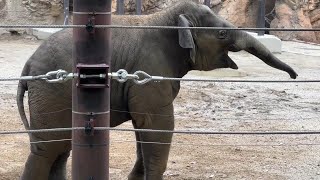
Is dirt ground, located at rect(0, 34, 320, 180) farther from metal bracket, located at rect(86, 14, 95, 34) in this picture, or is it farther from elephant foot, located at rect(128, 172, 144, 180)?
metal bracket, located at rect(86, 14, 95, 34)

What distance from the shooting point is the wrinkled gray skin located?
505 centimetres

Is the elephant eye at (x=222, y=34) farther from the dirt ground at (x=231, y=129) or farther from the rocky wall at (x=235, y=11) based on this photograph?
the rocky wall at (x=235, y=11)

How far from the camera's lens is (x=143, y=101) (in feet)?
16.9

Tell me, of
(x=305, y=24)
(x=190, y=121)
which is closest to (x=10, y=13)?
(x=305, y=24)

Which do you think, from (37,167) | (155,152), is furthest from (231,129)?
(37,167)

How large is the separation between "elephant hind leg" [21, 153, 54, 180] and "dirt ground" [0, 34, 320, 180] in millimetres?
838

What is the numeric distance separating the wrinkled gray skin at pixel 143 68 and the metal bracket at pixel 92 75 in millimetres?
2268

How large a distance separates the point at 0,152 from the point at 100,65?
4117mm

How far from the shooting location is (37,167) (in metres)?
5.11

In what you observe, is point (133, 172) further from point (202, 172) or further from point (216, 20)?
point (216, 20)

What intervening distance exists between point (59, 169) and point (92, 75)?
114 inches

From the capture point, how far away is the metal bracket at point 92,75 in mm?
2717

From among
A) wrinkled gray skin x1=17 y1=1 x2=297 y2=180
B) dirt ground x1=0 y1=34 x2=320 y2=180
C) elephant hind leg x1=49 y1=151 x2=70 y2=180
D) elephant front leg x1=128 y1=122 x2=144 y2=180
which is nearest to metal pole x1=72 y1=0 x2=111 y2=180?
wrinkled gray skin x1=17 y1=1 x2=297 y2=180

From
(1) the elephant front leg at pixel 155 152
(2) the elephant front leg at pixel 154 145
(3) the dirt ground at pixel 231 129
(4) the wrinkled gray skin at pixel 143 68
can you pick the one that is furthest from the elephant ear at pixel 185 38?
(3) the dirt ground at pixel 231 129
